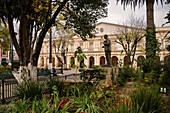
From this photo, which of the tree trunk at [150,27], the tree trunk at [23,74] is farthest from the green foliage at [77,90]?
the tree trunk at [150,27]

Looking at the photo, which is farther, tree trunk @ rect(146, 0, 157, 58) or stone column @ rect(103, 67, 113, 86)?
tree trunk @ rect(146, 0, 157, 58)

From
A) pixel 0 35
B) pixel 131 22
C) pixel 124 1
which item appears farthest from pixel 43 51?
pixel 124 1

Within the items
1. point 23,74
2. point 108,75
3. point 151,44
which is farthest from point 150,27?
point 23,74

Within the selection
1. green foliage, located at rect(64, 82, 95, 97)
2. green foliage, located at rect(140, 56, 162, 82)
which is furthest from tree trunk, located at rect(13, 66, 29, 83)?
green foliage, located at rect(140, 56, 162, 82)

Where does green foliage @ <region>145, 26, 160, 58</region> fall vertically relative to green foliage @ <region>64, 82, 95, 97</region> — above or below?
above

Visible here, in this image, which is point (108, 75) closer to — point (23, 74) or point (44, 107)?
point (23, 74)

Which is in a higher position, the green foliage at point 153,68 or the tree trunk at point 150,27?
the tree trunk at point 150,27

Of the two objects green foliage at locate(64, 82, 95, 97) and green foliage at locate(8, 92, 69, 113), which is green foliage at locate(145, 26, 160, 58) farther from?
green foliage at locate(8, 92, 69, 113)

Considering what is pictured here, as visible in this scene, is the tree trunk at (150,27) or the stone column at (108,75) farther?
the tree trunk at (150,27)

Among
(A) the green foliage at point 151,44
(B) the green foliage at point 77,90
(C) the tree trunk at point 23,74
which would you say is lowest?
(B) the green foliage at point 77,90

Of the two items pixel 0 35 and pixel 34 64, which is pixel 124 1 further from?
pixel 0 35

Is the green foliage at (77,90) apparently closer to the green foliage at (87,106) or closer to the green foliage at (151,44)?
the green foliage at (87,106)

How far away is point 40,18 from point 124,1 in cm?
796

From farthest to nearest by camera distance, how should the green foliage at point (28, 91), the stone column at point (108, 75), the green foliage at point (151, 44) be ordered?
the green foliage at point (151, 44) → the stone column at point (108, 75) → the green foliage at point (28, 91)
